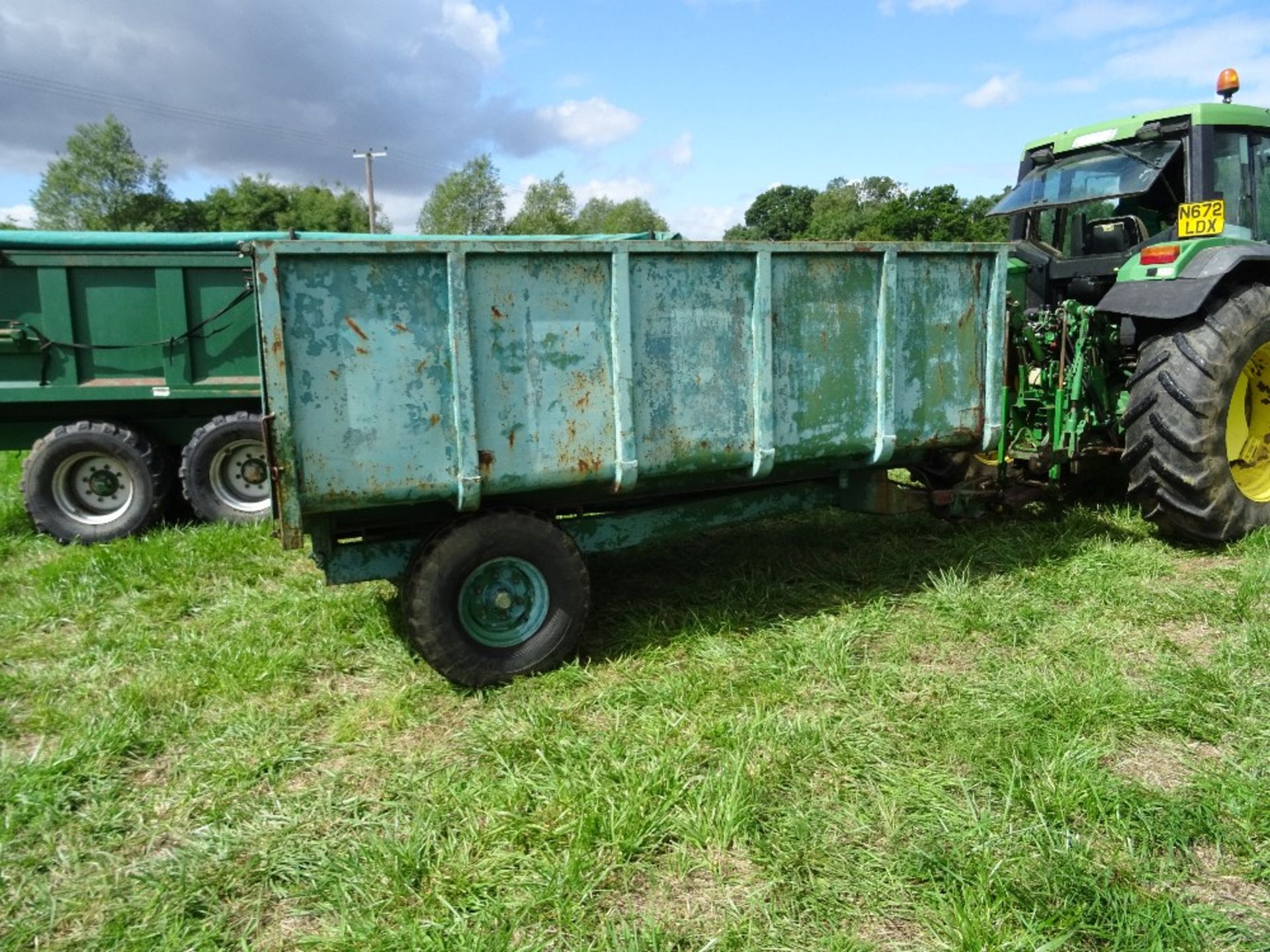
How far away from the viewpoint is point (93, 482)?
20.9 ft

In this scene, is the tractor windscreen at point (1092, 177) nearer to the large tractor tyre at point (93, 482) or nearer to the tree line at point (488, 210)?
the large tractor tyre at point (93, 482)

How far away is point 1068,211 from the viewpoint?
19.7 ft

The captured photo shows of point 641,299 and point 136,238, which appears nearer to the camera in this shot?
point 641,299

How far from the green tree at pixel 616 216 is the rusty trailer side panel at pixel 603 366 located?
56.8 metres

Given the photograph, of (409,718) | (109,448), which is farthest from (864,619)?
(109,448)

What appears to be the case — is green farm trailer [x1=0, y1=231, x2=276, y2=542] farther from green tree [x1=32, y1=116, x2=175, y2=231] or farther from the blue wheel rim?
green tree [x1=32, y1=116, x2=175, y2=231]

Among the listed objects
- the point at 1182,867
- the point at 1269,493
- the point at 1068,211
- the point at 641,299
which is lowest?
the point at 1182,867

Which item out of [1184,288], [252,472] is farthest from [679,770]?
[252,472]

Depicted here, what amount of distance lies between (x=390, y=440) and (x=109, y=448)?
13.0 feet

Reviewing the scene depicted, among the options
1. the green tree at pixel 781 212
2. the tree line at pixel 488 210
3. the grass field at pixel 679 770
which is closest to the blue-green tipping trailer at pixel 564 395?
the grass field at pixel 679 770

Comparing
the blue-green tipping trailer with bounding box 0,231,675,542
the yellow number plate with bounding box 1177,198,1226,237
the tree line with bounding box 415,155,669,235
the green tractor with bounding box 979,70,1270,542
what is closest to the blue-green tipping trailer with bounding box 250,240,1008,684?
the green tractor with bounding box 979,70,1270,542

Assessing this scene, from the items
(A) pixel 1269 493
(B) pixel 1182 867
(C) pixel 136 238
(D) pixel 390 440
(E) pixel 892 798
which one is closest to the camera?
(B) pixel 1182 867

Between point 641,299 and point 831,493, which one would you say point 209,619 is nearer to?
point 641,299

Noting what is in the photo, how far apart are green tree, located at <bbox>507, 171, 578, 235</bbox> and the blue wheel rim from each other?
172 ft
